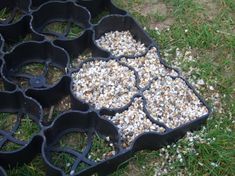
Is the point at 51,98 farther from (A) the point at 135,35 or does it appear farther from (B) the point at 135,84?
(A) the point at 135,35

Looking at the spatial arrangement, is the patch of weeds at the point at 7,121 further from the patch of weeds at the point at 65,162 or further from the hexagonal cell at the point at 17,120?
the patch of weeds at the point at 65,162

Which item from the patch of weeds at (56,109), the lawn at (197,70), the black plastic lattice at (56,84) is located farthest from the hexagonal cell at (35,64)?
the lawn at (197,70)

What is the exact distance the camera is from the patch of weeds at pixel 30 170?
2.14 metres

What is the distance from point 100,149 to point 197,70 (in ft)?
2.40

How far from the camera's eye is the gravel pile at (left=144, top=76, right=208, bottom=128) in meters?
2.30

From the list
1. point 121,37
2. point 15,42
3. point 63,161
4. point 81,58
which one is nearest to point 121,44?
point 121,37

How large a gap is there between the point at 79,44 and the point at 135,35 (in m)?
0.33

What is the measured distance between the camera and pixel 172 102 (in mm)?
2361

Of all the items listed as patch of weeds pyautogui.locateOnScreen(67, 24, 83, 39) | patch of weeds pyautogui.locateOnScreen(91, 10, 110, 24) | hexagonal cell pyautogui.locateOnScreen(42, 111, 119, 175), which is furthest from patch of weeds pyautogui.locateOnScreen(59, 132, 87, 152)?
patch of weeds pyautogui.locateOnScreen(91, 10, 110, 24)

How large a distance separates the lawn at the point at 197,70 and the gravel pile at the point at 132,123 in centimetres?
10

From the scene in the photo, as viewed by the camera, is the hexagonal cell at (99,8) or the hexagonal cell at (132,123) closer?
the hexagonal cell at (132,123)

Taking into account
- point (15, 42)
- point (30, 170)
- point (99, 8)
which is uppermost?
point (99, 8)

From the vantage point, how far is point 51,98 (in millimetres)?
2381

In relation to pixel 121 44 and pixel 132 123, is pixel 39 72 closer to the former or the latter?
pixel 121 44
